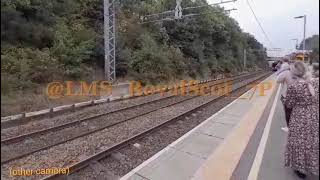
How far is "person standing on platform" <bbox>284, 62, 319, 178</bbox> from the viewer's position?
5.37 metres

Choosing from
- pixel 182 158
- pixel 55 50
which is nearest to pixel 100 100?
pixel 55 50

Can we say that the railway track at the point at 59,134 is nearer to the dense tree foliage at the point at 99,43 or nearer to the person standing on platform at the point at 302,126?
the dense tree foliage at the point at 99,43

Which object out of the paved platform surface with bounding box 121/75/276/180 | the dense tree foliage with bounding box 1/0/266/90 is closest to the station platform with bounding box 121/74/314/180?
the paved platform surface with bounding box 121/75/276/180

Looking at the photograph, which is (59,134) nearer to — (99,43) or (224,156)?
(224,156)

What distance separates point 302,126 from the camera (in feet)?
19.0

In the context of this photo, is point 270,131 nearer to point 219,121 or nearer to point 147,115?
point 219,121

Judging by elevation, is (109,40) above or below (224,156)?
above

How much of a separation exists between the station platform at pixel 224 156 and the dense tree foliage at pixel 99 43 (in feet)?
10.9

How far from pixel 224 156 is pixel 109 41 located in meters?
19.7

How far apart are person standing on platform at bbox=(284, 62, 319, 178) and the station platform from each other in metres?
0.91

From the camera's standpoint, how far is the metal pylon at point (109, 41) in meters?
26.8

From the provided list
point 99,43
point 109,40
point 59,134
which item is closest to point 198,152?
point 59,134

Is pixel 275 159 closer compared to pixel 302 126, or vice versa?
pixel 302 126

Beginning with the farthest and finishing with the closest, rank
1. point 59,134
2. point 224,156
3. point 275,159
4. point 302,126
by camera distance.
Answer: point 59,134 < point 224,156 < point 275,159 < point 302,126
